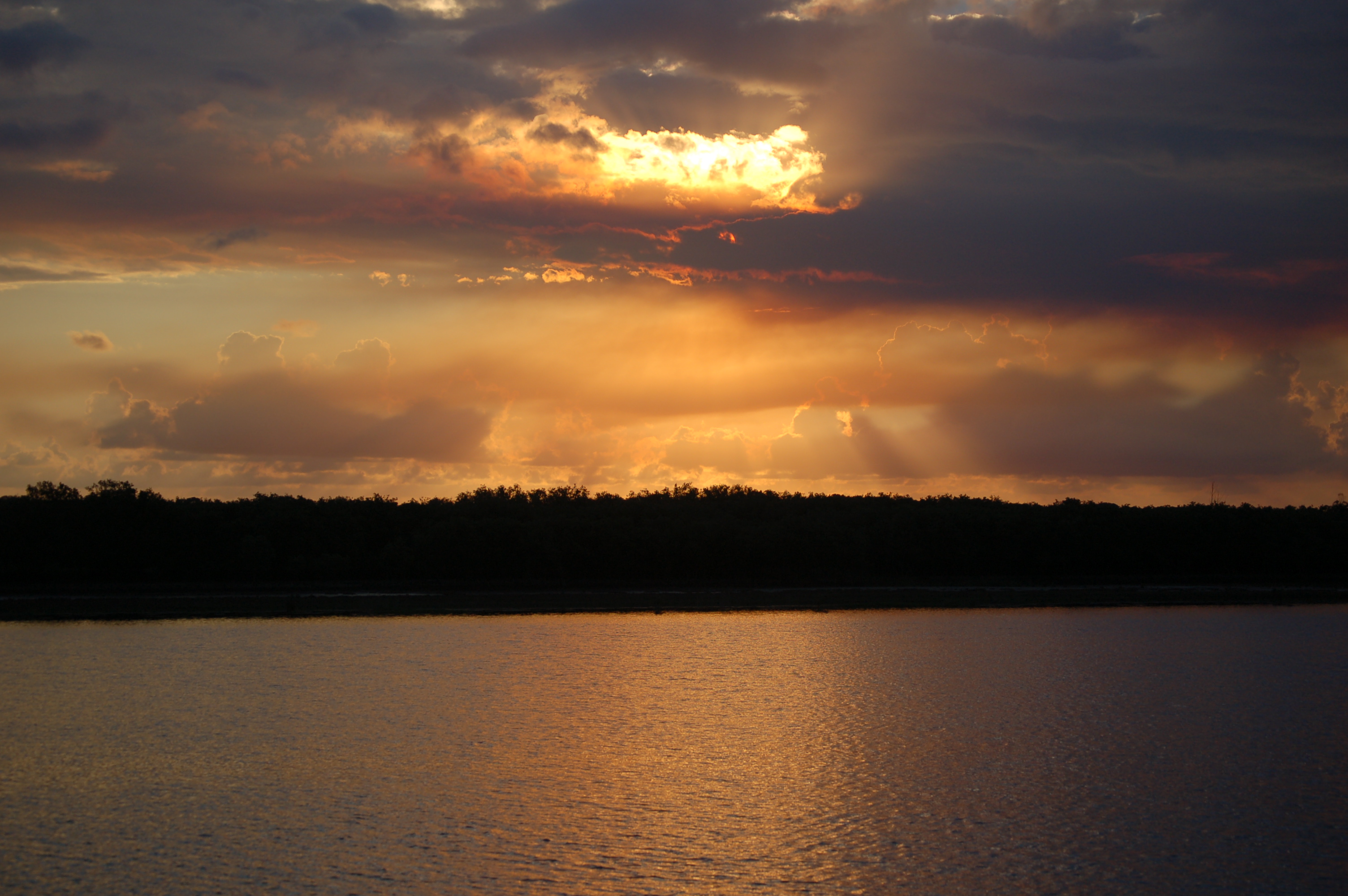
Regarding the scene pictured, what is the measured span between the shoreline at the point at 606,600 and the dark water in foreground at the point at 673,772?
30668 millimetres

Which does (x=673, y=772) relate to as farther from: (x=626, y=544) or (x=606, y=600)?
(x=626, y=544)

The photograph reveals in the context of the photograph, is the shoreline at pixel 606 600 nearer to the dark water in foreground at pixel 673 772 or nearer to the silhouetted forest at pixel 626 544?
the silhouetted forest at pixel 626 544

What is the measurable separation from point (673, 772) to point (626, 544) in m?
86.7

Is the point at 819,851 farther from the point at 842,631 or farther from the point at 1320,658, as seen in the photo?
the point at 842,631

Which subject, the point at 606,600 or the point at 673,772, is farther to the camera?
the point at 606,600

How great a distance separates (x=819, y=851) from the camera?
22891mm

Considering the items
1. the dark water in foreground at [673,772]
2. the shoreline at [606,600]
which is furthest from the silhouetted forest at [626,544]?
the dark water in foreground at [673,772]

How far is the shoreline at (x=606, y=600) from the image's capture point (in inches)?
3538

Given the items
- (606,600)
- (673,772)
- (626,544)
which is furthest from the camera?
(626,544)

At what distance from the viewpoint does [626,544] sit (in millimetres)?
116812

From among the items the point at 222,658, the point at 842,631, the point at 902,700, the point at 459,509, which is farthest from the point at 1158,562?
the point at 222,658

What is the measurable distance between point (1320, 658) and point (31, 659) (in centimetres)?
6766

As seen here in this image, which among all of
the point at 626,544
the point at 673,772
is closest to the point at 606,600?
the point at 626,544

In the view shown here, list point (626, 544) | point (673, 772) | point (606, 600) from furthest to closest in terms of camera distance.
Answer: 1. point (626, 544)
2. point (606, 600)
3. point (673, 772)
